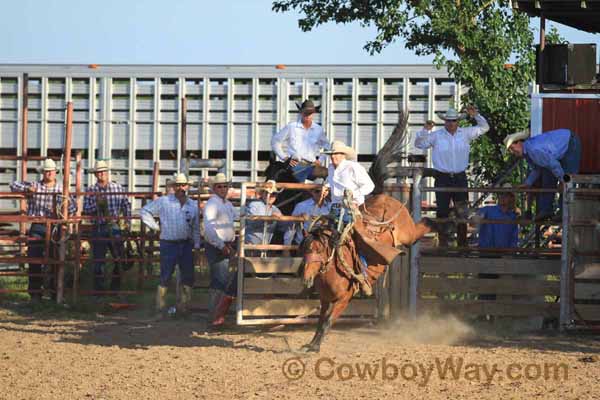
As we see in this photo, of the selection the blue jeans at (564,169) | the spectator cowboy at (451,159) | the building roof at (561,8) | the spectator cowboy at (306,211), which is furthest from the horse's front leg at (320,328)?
the building roof at (561,8)

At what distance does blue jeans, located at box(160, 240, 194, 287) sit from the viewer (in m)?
12.1

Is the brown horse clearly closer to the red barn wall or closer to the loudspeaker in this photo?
the red barn wall

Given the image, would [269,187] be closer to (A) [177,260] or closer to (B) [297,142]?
(B) [297,142]

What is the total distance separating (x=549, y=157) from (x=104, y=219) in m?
5.99

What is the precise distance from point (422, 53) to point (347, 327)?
6.25 meters

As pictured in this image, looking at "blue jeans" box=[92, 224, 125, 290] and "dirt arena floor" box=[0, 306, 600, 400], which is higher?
"blue jeans" box=[92, 224, 125, 290]

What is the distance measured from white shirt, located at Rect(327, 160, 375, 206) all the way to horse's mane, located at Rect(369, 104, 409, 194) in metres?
0.67

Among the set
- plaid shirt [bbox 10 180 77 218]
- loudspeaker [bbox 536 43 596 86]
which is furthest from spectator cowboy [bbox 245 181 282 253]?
loudspeaker [bbox 536 43 596 86]

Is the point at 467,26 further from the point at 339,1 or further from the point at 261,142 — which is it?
the point at 261,142

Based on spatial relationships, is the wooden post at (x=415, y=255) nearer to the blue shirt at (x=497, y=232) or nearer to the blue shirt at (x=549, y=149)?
the blue shirt at (x=497, y=232)

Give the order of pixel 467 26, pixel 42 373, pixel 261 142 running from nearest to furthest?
pixel 42 373, pixel 467 26, pixel 261 142

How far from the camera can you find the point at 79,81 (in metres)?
22.4

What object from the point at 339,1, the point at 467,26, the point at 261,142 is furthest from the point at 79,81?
the point at 467,26

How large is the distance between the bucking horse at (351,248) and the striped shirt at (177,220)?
Answer: 8.33 ft
